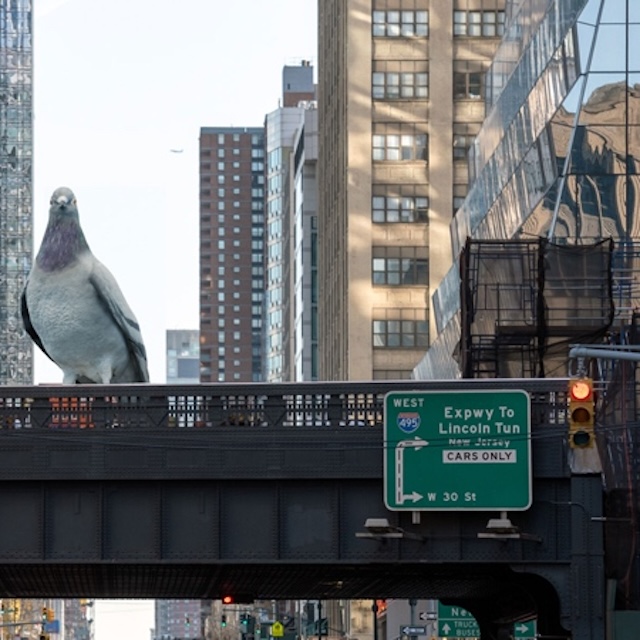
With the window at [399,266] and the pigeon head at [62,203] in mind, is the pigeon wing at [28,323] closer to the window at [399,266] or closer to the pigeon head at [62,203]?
the pigeon head at [62,203]

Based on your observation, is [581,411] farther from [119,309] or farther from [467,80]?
[467,80]

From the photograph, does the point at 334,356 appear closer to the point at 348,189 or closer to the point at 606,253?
the point at 348,189

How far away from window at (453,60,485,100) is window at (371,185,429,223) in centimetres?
699

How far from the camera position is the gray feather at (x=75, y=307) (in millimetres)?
34250

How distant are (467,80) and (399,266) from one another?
1298cm

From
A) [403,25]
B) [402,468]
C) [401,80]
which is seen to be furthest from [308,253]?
[402,468]

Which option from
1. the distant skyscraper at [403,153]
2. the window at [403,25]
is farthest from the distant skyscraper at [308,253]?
the distant skyscraper at [403,153]

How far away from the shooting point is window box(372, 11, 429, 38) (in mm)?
124625

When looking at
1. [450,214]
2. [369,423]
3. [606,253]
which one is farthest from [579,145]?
[450,214]

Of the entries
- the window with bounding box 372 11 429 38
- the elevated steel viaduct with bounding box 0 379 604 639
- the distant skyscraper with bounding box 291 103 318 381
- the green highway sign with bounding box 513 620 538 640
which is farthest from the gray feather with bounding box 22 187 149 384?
the distant skyscraper with bounding box 291 103 318 381

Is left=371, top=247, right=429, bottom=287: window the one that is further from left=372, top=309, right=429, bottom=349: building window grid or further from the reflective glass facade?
the reflective glass facade

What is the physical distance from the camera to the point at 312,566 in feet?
110

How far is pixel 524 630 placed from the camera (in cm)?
5103

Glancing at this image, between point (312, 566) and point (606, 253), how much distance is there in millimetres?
16672
